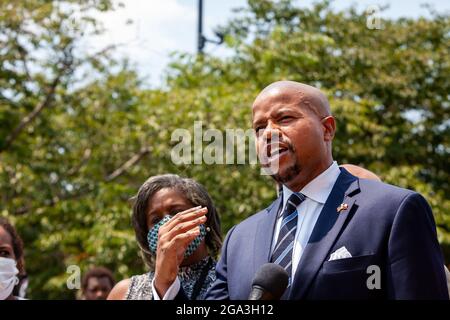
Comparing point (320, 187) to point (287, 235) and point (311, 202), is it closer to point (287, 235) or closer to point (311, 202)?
point (311, 202)

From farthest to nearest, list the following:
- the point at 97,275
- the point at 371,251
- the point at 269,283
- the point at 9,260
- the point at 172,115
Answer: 1. the point at 172,115
2. the point at 97,275
3. the point at 9,260
4. the point at 371,251
5. the point at 269,283

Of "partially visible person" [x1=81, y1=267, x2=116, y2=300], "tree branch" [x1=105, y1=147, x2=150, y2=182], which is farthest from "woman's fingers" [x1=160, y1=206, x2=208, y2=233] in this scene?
"tree branch" [x1=105, y1=147, x2=150, y2=182]

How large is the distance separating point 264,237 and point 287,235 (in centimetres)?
12

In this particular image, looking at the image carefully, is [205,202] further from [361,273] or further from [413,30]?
[413,30]

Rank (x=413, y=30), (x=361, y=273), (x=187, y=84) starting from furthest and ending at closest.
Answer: (x=413, y=30)
(x=187, y=84)
(x=361, y=273)

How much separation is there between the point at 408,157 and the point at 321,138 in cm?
1389

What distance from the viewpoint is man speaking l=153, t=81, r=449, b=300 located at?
120 inches

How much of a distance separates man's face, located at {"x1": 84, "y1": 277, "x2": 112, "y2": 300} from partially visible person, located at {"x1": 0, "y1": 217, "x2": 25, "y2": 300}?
Answer: 2875 mm

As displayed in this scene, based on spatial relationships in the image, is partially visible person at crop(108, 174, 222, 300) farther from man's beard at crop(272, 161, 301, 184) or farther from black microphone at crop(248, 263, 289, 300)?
black microphone at crop(248, 263, 289, 300)

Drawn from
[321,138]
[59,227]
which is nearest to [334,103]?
[59,227]

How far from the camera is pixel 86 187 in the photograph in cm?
1520

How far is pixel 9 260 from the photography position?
5121mm

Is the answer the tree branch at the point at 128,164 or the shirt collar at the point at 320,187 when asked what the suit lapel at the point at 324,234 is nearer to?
the shirt collar at the point at 320,187

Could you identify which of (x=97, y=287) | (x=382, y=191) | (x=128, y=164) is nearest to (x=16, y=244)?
(x=382, y=191)
